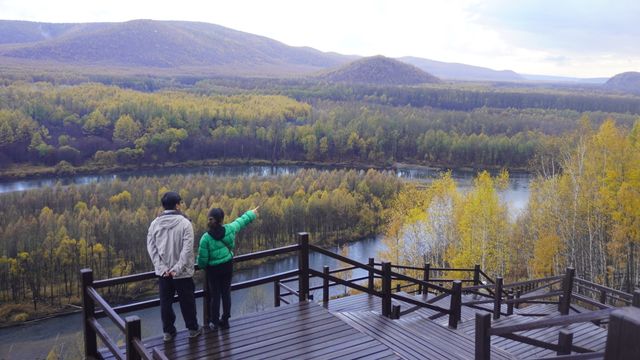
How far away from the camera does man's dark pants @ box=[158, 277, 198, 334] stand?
19.4 feet

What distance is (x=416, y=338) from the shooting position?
267 inches

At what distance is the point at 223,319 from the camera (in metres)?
6.30

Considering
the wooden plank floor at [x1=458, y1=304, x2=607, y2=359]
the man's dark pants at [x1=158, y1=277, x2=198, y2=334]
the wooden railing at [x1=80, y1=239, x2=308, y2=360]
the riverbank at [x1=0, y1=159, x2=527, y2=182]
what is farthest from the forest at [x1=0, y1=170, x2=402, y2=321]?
the man's dark pants at [x1=158, y1=277, x2=198, y2=334]

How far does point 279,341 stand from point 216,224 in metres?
1.57

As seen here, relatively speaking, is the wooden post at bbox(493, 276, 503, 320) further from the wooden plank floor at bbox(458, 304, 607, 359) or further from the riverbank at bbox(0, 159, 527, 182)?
the riverbank at bbox(0, 159, 527, 182)

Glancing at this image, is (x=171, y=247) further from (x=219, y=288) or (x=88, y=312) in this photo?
(x=88, y=312)

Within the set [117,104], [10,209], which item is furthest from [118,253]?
[117,104]

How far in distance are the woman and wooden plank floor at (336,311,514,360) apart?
172 cm

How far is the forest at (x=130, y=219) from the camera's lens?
32.1 metres

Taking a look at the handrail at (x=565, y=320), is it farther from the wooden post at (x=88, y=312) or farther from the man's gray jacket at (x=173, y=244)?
the wooden post at (x=88, y=312)

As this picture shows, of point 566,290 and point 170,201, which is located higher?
point 170,201

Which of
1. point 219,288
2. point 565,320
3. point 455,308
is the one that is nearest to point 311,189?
point 455,308

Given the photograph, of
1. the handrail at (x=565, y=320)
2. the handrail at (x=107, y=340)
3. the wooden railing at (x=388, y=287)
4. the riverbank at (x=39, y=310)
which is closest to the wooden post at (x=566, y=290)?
the wooden railing at (x=388, y=287)

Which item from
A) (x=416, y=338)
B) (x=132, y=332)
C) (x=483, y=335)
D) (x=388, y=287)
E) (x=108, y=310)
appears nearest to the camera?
(x=483, y=335)
